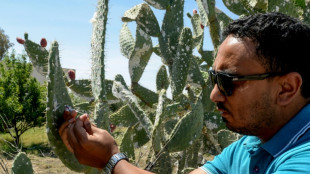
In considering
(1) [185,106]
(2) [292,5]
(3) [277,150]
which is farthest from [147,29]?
(3) [277,150]

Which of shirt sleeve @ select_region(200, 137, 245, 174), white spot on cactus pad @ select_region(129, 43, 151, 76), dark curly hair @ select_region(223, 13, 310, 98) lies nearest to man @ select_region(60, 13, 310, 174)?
dark curly hair @ select_region(223, 13, 310, 98)

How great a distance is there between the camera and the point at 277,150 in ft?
4.05

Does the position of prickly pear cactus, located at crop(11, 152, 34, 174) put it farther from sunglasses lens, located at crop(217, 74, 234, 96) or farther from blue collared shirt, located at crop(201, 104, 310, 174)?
sunglasses lens, located at crop(217, 74, 234, 96)

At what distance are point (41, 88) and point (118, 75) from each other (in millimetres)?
10167

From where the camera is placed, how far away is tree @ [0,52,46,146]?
38.6 ft

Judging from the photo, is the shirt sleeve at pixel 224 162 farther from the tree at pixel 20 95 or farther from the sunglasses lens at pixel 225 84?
the tree at pixel 20 95

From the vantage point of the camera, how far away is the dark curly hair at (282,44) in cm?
122

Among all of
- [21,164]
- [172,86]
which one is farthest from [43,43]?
[21,164]

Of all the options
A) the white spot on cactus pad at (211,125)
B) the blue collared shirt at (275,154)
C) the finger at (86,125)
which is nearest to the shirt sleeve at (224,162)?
the blue collared shirt at (275,154)

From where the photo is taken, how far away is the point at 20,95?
499 inches

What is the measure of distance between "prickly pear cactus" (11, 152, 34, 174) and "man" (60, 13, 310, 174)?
A: 1.05 m

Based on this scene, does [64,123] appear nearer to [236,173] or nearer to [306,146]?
[236,173]

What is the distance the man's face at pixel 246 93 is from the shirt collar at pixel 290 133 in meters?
0.05

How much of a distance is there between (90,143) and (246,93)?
0.58 metres
